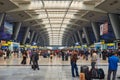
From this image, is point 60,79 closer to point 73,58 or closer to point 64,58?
point 73,58

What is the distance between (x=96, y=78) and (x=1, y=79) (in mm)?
5106

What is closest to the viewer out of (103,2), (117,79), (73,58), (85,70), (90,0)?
(85,70)

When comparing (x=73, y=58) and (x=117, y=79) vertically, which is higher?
(x=73, y=58)

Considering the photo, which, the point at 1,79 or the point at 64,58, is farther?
the point at 64,58

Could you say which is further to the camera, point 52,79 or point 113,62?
point 52,79

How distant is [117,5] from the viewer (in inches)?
1863

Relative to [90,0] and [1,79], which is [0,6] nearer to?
[90,0]

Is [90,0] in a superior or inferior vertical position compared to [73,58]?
superior

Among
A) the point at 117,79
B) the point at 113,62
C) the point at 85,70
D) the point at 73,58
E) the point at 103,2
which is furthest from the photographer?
the point at 103,2

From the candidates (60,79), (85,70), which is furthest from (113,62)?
(60,79)

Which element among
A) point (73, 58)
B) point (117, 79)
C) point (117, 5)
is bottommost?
point (117, 79)

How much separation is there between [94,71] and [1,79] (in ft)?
16.4

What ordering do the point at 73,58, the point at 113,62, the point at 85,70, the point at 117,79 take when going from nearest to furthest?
the point at 85,70 < the point at 113,62 < the point at 117,79 < the point at 73,58

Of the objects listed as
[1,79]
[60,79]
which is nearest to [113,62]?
[60,79]
